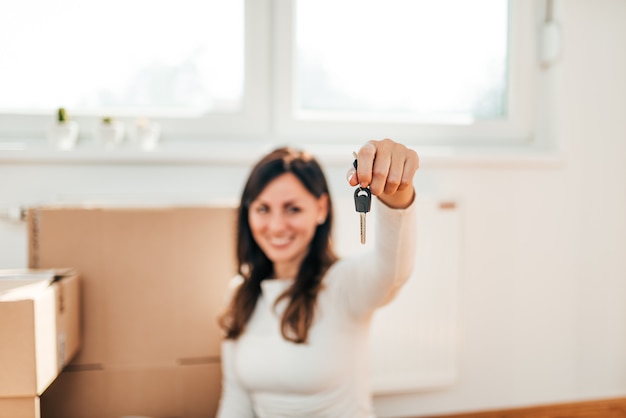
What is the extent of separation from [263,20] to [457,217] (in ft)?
2.47

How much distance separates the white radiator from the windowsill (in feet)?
0.54

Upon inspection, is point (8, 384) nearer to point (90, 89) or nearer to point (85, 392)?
point (85, 392)

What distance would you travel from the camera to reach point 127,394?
4.21ft

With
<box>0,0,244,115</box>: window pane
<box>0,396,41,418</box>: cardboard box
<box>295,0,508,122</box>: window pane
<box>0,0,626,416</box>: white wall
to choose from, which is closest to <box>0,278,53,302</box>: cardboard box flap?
<box>0,396,41,418</box>: cardboard box

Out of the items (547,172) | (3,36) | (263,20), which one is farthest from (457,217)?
(3,36)

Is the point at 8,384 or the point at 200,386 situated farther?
the point at 200,386

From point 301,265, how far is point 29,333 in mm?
501

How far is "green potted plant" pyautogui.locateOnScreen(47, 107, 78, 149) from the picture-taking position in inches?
55.9

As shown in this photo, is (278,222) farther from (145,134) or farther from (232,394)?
(145,134)

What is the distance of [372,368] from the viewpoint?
5.13ft

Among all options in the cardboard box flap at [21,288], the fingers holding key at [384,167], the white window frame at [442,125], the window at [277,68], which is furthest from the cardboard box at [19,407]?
the white window frame at [442,125]

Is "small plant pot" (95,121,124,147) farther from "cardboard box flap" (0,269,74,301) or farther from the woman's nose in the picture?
the woman's nose

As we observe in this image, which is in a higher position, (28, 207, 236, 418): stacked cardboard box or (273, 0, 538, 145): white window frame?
(273, 0, 538, 145): white window frame

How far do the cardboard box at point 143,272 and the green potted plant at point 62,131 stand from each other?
0.25m
